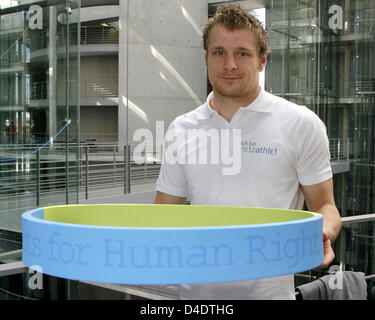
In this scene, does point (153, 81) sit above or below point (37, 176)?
above

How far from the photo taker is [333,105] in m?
3.91

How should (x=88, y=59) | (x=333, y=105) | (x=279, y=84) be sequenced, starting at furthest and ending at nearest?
(x=88, y=59)
(x=333, y=105)
(x=279, y=84)

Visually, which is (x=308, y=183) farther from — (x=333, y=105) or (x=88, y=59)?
(x=88, y=59)

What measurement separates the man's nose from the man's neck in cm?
9

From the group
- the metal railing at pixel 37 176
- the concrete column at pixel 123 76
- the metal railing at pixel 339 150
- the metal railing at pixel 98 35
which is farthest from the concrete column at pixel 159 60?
the metal railing at pixel 37 176

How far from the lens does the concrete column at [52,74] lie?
4.54 feet

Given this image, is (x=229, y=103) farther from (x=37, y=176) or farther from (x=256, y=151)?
(x=37, y=176)

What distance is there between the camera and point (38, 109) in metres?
1.42

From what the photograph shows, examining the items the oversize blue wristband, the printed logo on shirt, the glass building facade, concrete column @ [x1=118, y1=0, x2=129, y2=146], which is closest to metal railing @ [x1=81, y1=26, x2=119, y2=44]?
the glass building facade

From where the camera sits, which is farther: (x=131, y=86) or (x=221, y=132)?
(x=131, y=86)

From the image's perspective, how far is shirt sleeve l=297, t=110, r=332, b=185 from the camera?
621 millimetres

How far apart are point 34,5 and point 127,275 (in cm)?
121

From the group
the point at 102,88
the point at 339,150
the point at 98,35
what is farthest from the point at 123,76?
the point at 339,150
